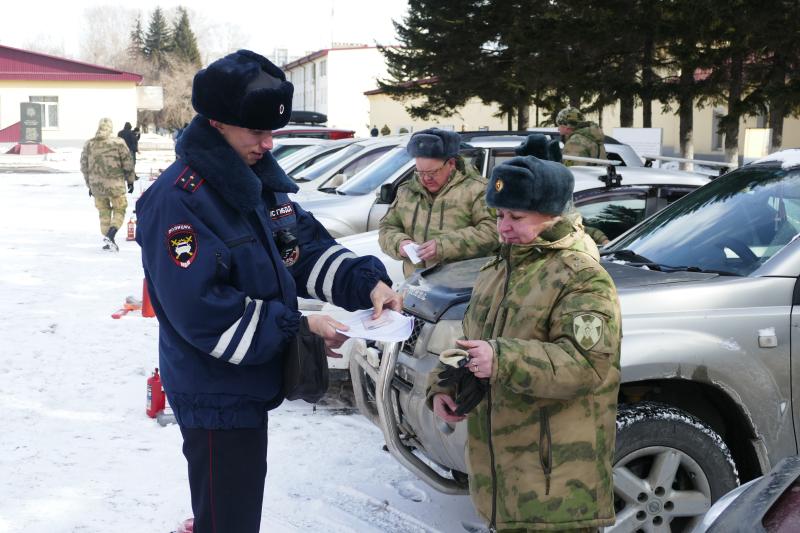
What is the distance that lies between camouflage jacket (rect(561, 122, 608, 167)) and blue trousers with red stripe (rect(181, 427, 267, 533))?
699 cm

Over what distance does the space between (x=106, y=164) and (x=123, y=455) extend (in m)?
9.64

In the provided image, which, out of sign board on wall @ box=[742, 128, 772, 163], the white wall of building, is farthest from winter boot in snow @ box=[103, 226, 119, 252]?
the white wall of building

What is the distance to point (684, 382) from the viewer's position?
12.7 feet

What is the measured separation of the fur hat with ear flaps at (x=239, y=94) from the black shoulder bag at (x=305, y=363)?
0.62 m

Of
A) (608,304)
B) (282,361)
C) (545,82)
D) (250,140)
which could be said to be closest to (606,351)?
(608,304)

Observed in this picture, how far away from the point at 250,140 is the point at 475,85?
2636 cm

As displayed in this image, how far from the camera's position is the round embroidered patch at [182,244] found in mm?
2660

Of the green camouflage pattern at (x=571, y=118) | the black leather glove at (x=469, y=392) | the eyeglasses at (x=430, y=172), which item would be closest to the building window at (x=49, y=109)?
the green camouflage pattern at (x=571, y=118)

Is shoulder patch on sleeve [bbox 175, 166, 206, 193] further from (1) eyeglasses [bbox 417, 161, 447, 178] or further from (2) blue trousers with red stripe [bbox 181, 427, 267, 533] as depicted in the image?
(1) eyeglasses [bbox 417, 161, 447, 178]

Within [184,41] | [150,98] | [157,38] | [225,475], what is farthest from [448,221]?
[157,38]

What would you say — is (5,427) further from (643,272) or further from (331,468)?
(643,272)

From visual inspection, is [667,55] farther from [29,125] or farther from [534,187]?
[29,125]

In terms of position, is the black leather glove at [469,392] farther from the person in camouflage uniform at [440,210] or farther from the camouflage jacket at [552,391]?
Result: the person in camouflage uniform at [440,210]

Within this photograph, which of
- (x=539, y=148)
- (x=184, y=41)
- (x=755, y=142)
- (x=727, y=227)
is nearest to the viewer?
(x=727, y=227)
